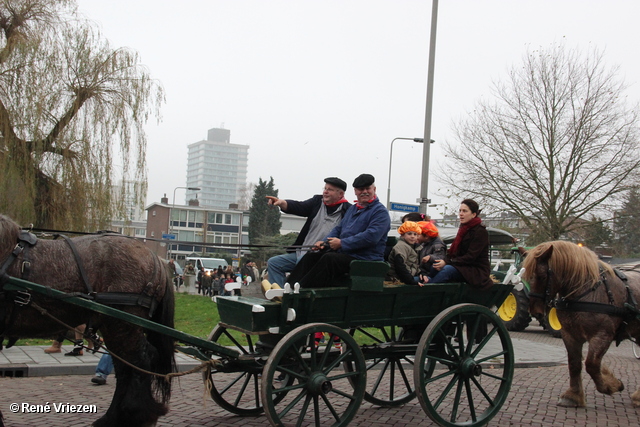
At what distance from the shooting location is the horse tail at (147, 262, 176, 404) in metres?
5.07

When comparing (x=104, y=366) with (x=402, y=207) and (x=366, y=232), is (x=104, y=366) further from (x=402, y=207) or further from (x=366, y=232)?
(x=402, y=207)

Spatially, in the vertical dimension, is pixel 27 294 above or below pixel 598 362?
above

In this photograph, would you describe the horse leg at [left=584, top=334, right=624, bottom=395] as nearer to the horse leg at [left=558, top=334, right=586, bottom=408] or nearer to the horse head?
the horse leg at [left=558, top=334, right=586, bottom=408]

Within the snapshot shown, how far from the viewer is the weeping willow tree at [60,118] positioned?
14836 mm

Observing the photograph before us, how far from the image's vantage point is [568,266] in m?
6.48

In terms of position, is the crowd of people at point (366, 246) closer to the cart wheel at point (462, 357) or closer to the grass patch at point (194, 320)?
the cart wheel at point (462, 357)

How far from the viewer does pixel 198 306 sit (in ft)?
56.0

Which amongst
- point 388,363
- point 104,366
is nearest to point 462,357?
point 388,363

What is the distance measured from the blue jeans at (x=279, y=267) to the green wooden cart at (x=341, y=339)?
0.58 m

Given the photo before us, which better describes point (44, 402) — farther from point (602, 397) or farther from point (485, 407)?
point (602, 397)

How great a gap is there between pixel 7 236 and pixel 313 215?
2954 mm

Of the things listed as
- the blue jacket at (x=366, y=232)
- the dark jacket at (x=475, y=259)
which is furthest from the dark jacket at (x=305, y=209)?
the dark jacket at (x=475, y=259)

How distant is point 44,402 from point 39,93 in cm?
1129

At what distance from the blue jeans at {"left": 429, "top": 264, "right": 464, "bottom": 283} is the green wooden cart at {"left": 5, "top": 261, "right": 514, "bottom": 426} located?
0.40 ft
